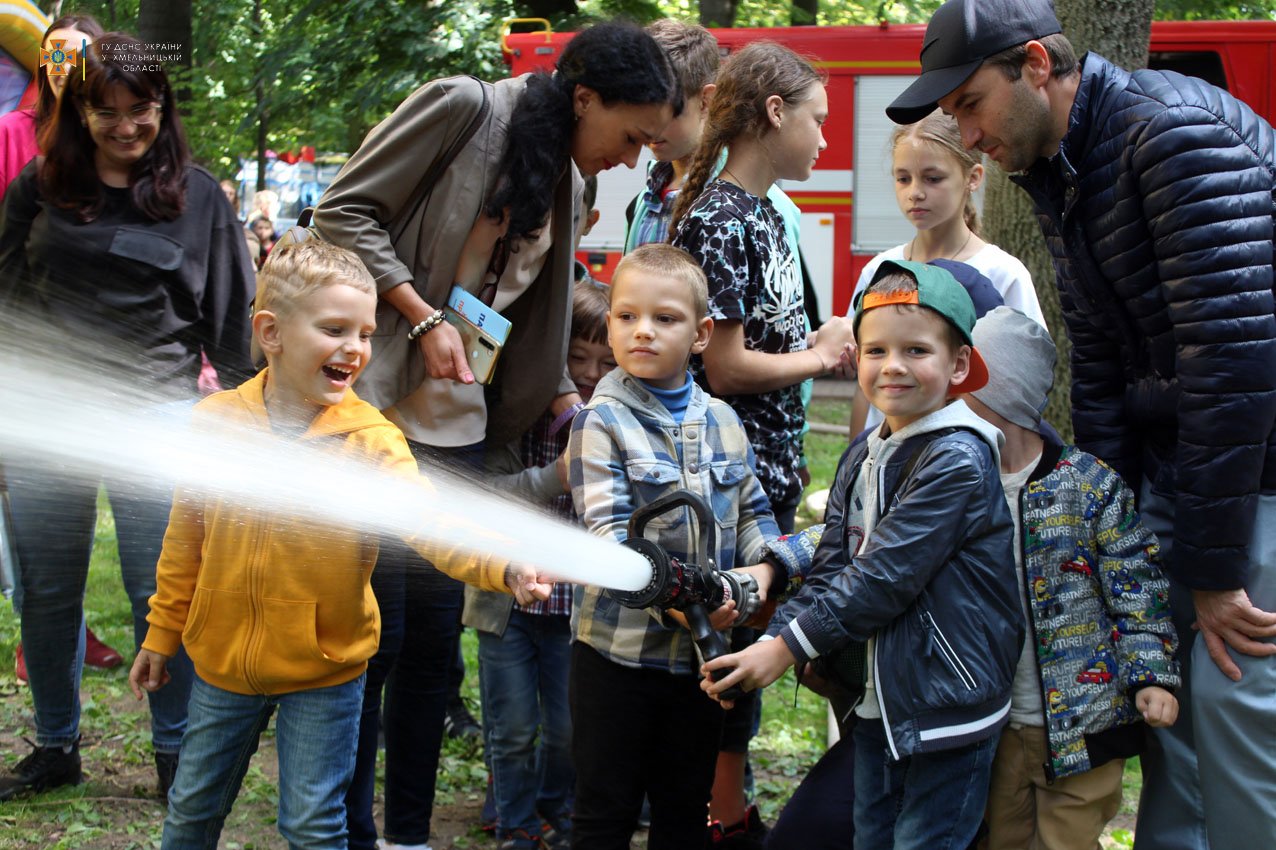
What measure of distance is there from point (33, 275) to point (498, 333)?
1.75 metres

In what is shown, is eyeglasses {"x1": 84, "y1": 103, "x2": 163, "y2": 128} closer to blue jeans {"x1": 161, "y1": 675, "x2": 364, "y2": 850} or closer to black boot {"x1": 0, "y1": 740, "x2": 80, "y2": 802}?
blue jeans {"x1": 161, "y1": 675, "x2": 364, "y2": 850}

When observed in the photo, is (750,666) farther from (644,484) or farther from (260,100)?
(260,100)

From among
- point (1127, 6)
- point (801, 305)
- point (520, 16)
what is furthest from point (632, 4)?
point (801, 305)

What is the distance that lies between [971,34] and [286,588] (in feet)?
7.32

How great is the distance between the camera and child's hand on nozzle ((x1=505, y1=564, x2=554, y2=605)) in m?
3.03

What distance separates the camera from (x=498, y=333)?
3.69m

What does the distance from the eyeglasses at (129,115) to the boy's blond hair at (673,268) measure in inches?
72.7

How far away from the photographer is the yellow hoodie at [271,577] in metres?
3.13

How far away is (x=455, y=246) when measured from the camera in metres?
3.70

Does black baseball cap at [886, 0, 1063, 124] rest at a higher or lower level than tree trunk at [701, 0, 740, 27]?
lower

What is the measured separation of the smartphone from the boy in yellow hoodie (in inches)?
18.7

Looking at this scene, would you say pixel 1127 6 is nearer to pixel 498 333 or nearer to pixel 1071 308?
pixel 1071 308

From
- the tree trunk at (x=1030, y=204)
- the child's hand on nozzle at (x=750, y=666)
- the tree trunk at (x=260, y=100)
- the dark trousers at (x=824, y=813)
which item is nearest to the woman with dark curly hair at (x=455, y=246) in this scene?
the child's hand on nozzle at (x=750, y=666)

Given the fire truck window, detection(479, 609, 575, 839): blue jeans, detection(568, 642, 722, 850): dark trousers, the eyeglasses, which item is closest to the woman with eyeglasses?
the eyeglasses
